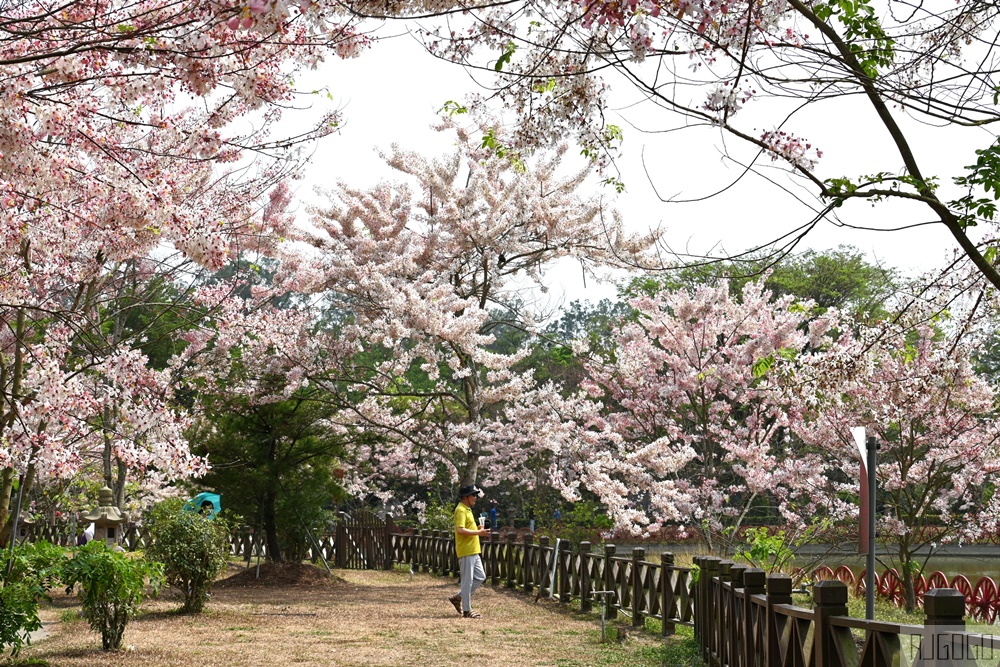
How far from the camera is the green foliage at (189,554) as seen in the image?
40.2 feet

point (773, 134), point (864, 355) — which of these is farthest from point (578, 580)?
point (773, 134)

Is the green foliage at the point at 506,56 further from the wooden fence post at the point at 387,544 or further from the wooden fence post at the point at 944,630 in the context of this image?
the wooden fence post at the point at 387,544

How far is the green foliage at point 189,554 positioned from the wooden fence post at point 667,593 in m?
5.43

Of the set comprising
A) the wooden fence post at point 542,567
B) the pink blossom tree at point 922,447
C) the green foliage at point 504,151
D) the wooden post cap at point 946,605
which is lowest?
the wooden fence post at point 542,567

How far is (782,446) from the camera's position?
22.8 meters

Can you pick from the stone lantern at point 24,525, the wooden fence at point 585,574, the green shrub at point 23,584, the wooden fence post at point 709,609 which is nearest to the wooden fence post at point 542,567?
the wooden fence at point 585,574

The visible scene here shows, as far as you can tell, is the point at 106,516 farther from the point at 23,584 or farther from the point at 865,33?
the point at 865,33

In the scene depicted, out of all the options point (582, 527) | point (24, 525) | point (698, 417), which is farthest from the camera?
point (582, 527)

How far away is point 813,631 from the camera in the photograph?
5.36 m

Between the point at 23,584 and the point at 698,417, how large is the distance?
14373 millimetres

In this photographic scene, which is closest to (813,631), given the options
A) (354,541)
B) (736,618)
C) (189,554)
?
(736,618)

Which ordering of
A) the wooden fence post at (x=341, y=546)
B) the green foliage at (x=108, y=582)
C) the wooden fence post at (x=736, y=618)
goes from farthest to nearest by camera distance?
the wooden fence post at (x=341, y=546), the green foliage at (x=108, y=582), the wooden fence post at (x=736, y=618)

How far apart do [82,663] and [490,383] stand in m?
Answer: 11.7

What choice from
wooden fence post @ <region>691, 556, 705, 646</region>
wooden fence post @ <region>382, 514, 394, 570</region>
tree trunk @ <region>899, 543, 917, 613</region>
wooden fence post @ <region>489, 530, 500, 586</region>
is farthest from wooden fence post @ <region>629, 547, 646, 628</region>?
wooden fence post @ <region>382, 514, 394, 570</region>
